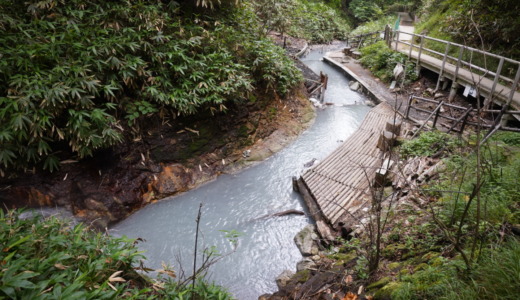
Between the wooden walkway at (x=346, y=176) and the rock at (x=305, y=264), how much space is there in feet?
2.94

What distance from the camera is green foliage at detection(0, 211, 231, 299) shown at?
204cm

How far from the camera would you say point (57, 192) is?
5441mm

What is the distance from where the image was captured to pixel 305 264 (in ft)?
15.6

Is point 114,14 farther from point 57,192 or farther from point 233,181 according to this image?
point 233,181

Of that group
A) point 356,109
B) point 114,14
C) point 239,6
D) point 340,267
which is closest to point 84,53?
point 114,14

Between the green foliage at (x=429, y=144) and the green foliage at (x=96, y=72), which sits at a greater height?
the green foliage at (x=96, y=72)

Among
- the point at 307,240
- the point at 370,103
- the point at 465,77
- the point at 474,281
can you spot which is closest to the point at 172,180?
the point at 307,240

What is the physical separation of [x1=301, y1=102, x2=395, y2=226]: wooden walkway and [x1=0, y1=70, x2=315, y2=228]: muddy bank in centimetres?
206

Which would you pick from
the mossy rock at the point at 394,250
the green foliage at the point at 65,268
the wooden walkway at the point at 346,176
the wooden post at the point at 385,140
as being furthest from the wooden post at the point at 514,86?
the green foliage at the point at 65,268

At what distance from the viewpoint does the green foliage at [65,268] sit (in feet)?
6.71

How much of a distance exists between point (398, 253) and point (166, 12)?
278 inches

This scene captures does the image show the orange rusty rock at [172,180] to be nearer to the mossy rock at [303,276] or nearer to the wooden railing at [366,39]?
the mossy rock at [303,276]

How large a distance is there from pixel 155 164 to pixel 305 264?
4206mm

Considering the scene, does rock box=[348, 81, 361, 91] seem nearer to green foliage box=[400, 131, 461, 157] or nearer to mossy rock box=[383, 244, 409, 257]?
green foliage box=[400, 131, 461, 157]
